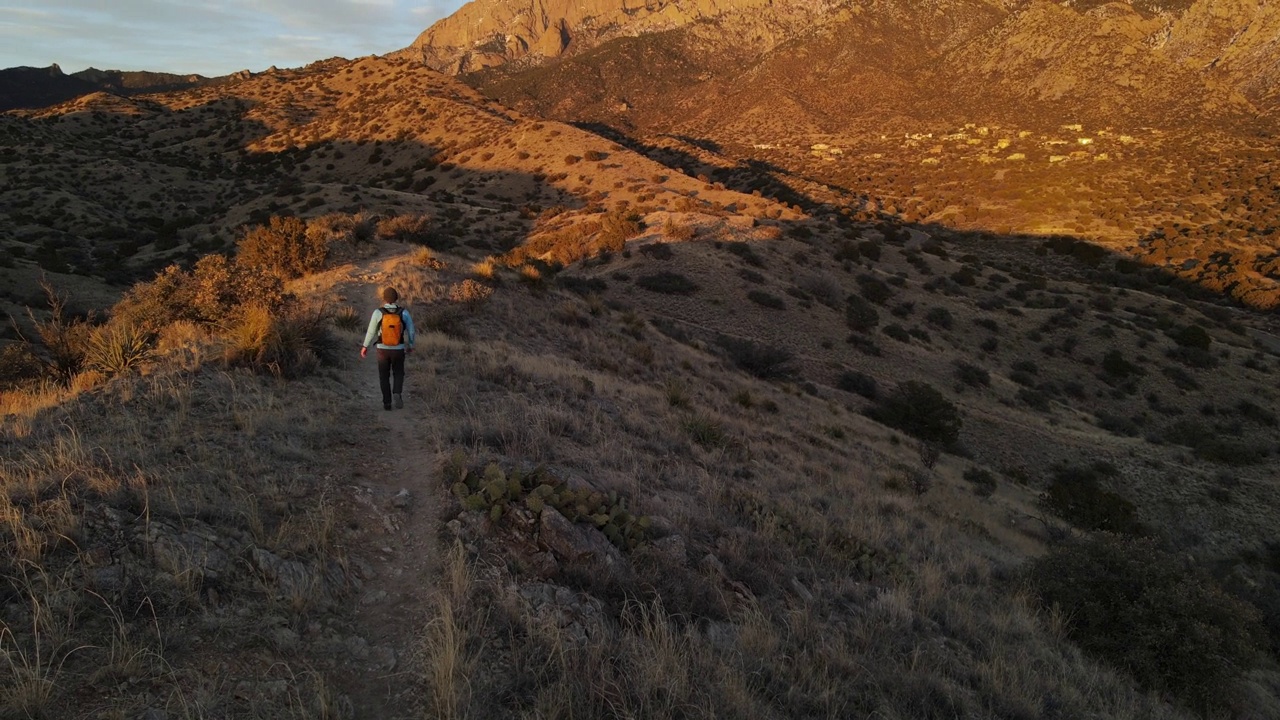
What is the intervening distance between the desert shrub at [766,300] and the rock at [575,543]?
21.3m

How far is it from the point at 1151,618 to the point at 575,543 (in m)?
7.03

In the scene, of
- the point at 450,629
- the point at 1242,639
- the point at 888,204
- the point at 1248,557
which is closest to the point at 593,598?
the point at 450,629

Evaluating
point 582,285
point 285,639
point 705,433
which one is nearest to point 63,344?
point 285,639

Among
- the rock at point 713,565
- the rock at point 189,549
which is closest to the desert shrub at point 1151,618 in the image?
the rock at point 713,565

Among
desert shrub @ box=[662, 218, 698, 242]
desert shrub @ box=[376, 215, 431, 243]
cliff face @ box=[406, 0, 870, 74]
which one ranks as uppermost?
cliff face @ box=[406, 0, 870, 74]

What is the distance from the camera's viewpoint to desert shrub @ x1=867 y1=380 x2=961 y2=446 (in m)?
18.9

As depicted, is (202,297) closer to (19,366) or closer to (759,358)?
(19,366)

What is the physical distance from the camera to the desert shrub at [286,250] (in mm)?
→ 17531

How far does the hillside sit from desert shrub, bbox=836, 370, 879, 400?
7.6 inches

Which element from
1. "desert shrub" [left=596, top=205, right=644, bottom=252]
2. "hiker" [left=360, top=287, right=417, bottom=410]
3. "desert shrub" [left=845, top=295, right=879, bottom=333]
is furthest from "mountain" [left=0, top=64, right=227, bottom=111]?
"hiker" [left=360, top=287, right=417, bottom=410]

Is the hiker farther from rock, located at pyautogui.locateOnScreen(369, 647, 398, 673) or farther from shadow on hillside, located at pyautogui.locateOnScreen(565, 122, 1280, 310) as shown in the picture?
shadow on hillside, located at pyautogui.locateOnScreen(565, 122, 1280, 310)

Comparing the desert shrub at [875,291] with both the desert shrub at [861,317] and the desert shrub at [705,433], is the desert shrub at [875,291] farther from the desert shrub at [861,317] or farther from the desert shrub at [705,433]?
the desert shrub at [705,433]

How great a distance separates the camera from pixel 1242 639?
22.7 feet

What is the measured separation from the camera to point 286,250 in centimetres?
1764
